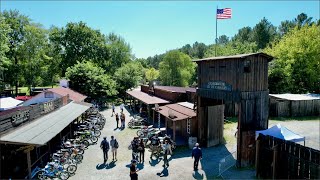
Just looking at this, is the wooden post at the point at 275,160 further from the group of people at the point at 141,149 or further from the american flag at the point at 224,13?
the american flag at the point at 224,13

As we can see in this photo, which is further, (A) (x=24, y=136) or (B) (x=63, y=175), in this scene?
(B) (x=63, y=175)

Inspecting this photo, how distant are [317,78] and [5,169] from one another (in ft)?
137

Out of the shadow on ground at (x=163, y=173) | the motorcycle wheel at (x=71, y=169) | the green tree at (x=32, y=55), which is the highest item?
the green tree at (x=32, y=55)

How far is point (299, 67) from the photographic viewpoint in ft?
133

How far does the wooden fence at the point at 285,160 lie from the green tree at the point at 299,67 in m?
29.3

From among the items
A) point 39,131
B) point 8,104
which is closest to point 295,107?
point 39,131

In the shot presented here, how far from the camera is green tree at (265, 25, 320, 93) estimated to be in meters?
40.1

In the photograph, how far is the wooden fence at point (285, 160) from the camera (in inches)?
469

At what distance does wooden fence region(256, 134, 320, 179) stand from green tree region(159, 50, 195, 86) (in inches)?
2239

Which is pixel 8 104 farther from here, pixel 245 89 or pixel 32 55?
pixel 32 55

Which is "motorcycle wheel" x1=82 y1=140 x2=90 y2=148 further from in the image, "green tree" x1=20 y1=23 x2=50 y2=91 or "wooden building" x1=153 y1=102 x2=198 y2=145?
"green tree" x1=20 y1=23 x2=50 y2=91

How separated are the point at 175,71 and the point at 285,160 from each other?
59.6 m

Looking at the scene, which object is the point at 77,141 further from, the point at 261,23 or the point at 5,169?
the point at 261,23

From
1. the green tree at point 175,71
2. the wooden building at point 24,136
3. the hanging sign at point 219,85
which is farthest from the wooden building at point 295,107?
the green tree at point 175,71
